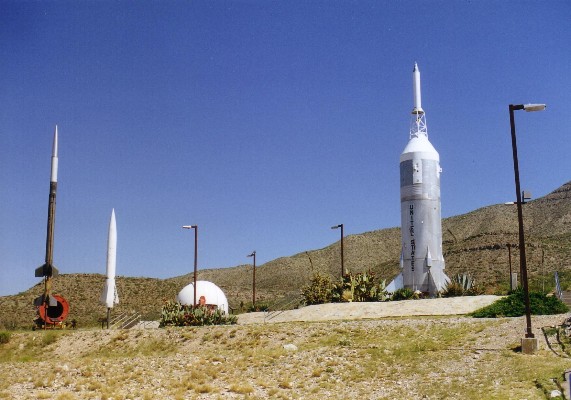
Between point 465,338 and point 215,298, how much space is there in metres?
24.7

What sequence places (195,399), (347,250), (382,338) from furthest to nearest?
1. (347,250)
2. (382,338)
3. (195,399)

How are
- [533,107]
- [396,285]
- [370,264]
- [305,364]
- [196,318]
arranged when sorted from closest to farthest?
[533,107] → [305,364] → [196,318] → [396,285] → [370,264]

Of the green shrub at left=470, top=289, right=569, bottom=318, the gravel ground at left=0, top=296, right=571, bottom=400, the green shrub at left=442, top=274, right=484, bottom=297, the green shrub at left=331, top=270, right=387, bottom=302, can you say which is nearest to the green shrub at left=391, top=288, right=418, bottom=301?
the green shrub at left=331, top=270, right=387, bottom=302

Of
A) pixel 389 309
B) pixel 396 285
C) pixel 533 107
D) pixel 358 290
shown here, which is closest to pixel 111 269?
pixel 358 290

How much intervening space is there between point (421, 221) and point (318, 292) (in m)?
7.82

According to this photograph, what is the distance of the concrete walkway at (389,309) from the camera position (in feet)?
107

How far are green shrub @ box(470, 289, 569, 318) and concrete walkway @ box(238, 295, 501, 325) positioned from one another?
11.1ft

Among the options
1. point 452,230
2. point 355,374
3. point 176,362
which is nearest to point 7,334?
point 176,362

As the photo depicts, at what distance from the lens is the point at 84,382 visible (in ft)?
64.4

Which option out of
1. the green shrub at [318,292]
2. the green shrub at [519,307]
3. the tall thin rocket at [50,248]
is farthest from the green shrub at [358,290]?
the tall thin rocket at [50,248]

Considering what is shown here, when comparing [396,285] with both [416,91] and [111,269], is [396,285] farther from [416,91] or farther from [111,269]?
[111,269]

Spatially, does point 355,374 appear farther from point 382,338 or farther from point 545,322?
point 545,322

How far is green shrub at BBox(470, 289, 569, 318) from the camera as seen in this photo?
27344mm

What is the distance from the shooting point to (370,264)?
122062 millimetres
